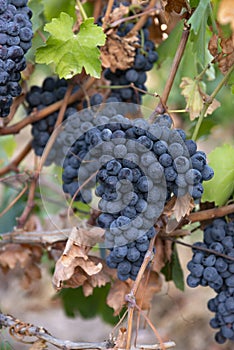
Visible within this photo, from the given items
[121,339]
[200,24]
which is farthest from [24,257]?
[200,24]

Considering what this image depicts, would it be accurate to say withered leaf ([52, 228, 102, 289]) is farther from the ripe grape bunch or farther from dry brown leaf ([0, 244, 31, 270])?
dry brown leaf ([0, 244, 31, 270])

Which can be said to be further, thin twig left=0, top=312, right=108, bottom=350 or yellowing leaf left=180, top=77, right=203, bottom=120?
yellowing leaf left=180, top=77, right=203, bottom=120

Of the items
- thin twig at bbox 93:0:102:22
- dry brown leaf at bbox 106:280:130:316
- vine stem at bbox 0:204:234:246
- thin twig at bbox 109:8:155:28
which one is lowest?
dry brown leaf at bbox 106:280:130:316

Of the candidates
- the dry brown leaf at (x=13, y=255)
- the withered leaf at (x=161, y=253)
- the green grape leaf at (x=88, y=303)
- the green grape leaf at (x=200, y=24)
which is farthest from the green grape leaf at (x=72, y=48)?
the green grape leaf at (x=88, y=303)

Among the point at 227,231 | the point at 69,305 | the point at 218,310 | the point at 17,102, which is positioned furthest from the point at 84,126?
the point at 69,305

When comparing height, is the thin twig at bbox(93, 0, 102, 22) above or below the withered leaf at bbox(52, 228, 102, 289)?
above

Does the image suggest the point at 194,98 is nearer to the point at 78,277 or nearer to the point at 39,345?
the point at 78,277

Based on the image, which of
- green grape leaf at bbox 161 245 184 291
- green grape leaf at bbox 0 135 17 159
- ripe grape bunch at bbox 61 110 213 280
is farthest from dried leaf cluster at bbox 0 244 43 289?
green grape leaf at bbox 0 135 17 159

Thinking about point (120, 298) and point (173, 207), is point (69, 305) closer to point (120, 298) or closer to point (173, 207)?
point (120, 298)
